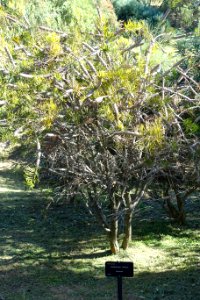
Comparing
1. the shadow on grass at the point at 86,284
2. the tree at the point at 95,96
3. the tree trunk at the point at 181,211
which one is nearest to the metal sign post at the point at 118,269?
the tree at the point at 95,96

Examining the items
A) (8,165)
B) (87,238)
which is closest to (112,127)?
(87,238)

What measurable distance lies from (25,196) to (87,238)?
4.23 metres

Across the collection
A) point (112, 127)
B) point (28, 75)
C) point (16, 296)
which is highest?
point (28, 75)

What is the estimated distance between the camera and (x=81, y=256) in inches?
375

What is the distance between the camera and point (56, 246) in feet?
33.0

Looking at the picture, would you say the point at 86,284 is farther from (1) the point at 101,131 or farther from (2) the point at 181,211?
(2) the point at 181,211

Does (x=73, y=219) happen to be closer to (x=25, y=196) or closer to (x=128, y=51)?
(x=25, y=196)

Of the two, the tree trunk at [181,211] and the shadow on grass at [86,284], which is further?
the tree trunk at [181,211]

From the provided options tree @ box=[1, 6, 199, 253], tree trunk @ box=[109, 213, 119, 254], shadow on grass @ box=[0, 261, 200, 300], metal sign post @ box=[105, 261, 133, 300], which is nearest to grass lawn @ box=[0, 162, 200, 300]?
shadow on grass @ box=[0, 261, 200, 300]

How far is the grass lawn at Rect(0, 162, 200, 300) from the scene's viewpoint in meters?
7.79

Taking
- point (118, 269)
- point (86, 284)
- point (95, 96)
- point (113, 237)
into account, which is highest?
point (95, 96)

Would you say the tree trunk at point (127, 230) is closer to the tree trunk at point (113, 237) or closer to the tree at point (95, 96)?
the tree trunk at point (113, 237)

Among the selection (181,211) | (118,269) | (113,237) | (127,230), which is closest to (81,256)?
(113,237)

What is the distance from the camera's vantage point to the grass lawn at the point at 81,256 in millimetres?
7785
